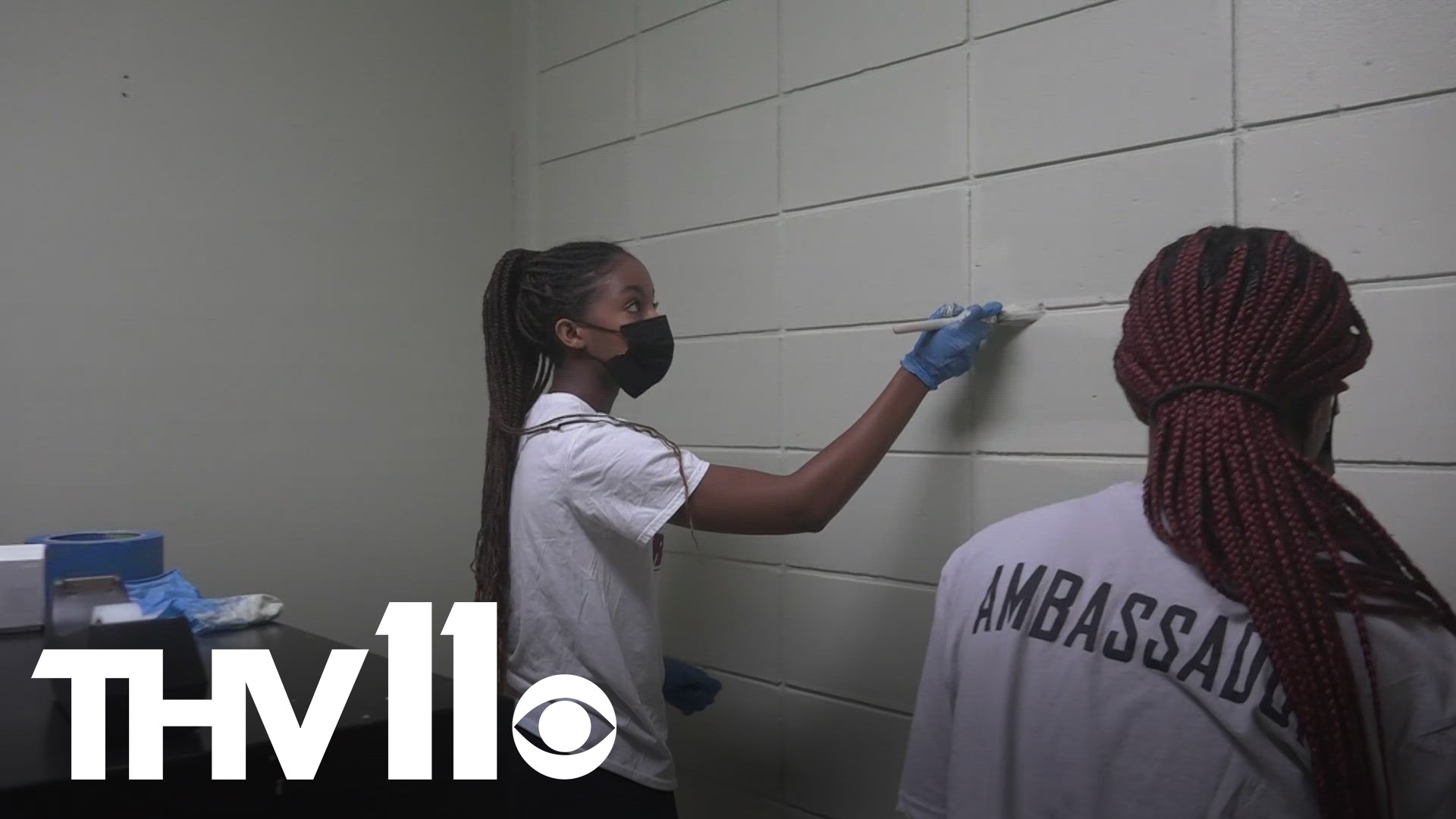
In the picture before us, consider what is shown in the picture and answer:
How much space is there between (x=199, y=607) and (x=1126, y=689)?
1.27m

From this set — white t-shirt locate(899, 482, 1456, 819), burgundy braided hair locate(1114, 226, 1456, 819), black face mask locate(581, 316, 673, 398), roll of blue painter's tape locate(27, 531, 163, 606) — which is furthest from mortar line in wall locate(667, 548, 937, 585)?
roll of blue painter's tape locate(27, 531, 163, 606)

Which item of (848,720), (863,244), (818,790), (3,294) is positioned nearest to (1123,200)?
(863,244)

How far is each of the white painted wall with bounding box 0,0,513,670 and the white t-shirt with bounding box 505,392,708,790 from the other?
87cm

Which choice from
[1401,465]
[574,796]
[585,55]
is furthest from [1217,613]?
[585,55]

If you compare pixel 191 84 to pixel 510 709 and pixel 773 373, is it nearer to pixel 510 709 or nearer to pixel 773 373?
pixel 773 373

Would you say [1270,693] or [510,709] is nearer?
[1270,693]

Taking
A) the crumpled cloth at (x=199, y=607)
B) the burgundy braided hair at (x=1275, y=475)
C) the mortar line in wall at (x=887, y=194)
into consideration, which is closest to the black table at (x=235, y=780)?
the crumpled cloth at (x=199, y=607)

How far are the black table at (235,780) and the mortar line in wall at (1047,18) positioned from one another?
4.00ft

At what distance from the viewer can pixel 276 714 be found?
3.49 ft

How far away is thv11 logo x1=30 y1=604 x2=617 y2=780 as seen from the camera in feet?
3.23

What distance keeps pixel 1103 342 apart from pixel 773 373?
626 millimetres

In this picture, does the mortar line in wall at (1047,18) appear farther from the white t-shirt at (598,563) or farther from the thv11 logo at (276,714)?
the thv11 logo at (276,714)

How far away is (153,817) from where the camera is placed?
95 centimetres

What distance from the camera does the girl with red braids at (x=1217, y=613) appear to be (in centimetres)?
85
